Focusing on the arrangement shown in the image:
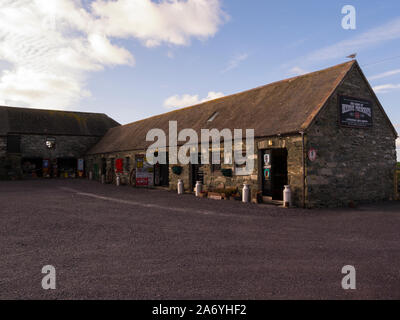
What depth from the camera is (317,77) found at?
47.5ft

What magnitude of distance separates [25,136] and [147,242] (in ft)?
94.5

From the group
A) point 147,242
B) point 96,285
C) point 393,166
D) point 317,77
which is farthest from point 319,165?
point 96,285

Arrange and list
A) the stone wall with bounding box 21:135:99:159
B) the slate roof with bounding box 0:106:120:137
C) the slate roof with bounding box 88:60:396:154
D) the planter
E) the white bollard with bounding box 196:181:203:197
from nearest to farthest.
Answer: the slate roof with bounding box 88:60:396:154
the white bollard with bounding box 196:181:203:197
the planter
the stone wall with bounding box 21:135:99:159
the slate roof with bounding box 0:106:120:137

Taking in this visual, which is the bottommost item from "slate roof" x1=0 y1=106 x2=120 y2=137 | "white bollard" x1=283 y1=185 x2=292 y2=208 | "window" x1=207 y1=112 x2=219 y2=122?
"white bollard" x1=283 y1=185 x2=292 y2=208

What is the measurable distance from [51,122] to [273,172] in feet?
90.9

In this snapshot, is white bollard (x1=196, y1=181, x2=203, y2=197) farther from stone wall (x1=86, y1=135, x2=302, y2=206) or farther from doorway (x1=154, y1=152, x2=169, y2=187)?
doorway (x1=154, y1=152, x2=169, y2=187)

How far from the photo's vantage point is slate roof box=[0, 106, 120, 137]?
97.6 ft

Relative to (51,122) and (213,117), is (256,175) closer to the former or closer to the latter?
(213,117)

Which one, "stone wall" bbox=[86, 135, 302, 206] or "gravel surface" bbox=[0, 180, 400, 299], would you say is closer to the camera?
"gravel surface" bbox=[0, 180, 400, 299]

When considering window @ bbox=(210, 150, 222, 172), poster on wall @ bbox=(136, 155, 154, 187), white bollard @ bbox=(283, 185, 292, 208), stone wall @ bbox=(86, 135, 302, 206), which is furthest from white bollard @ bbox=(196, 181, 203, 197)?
poster on wall @ bbox=(136, 155, 154, 187)

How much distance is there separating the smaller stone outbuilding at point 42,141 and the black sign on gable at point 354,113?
2751 centimetres

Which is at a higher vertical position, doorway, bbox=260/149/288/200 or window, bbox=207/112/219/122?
window, bbox=207/112/219/122

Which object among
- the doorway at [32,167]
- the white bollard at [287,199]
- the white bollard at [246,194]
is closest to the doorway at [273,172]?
the white bollard at [246,194]

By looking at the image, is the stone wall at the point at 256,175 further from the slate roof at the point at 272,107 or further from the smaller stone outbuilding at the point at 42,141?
the smaller stone outbuilding at the point at 42,141
